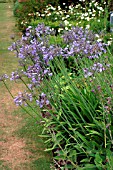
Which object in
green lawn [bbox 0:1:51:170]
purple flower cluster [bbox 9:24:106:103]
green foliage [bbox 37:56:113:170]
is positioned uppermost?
purple flower cluster [bbox 9:24:106:103]

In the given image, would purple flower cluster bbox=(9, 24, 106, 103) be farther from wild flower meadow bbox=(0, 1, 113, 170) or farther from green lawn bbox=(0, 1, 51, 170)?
green lawn bbox=(0, 1, 51, 170)

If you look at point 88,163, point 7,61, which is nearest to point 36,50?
point 88,163

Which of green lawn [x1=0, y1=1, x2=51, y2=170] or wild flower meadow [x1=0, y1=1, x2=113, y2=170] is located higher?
wild flower meadow [x1=0, y1=1, x2=113, y2=170]

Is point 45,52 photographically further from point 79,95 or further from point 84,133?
point 84,133

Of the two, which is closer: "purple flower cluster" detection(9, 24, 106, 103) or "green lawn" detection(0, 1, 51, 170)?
"purple flower cluster" detection(9, 24, 106, 103)

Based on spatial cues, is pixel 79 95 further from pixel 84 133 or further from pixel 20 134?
pixel 20 134

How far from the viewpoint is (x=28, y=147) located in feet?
15.7

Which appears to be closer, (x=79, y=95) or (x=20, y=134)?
(x=79, y=95)

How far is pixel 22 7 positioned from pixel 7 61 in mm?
3431

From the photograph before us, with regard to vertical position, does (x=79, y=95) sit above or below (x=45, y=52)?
below

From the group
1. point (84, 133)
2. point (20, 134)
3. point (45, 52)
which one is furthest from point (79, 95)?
point (20, 134)

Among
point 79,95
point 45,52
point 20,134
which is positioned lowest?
point 20,134

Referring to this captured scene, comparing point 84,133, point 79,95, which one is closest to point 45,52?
point 79,95

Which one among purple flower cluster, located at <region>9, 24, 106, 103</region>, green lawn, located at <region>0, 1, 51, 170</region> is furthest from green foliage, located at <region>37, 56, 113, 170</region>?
green lawn, located at <region>0, 1, 51, 170</region>
